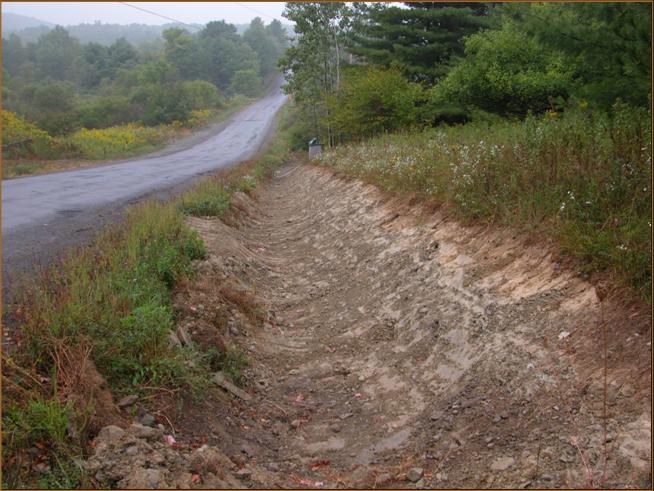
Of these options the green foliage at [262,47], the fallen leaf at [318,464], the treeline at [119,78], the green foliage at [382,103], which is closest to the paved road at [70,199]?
the fallen leaf at [318,464]

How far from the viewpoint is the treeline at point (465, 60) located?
18.4ft

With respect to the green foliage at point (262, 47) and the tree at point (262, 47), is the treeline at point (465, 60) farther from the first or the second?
the tree at point (262, 47)

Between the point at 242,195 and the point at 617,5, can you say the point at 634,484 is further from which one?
the point at 242,195

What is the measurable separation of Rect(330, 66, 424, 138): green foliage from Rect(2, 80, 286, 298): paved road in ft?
20.7

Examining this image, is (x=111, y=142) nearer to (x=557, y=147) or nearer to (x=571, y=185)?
(x=557, y=147)

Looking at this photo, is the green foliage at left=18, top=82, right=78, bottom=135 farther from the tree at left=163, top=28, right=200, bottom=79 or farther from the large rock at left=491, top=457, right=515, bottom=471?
the tree at left=163, top=28, right=200, bottom=79

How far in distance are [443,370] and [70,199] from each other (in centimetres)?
1077

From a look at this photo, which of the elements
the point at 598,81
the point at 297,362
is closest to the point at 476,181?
the point at 598,81

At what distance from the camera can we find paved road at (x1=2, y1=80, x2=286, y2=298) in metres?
7.86

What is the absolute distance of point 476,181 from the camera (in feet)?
22.6

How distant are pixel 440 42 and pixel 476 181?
59.0 ft

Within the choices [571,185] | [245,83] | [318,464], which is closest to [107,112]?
[245,83]

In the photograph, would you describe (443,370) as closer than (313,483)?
No

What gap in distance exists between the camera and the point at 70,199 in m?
12.6
